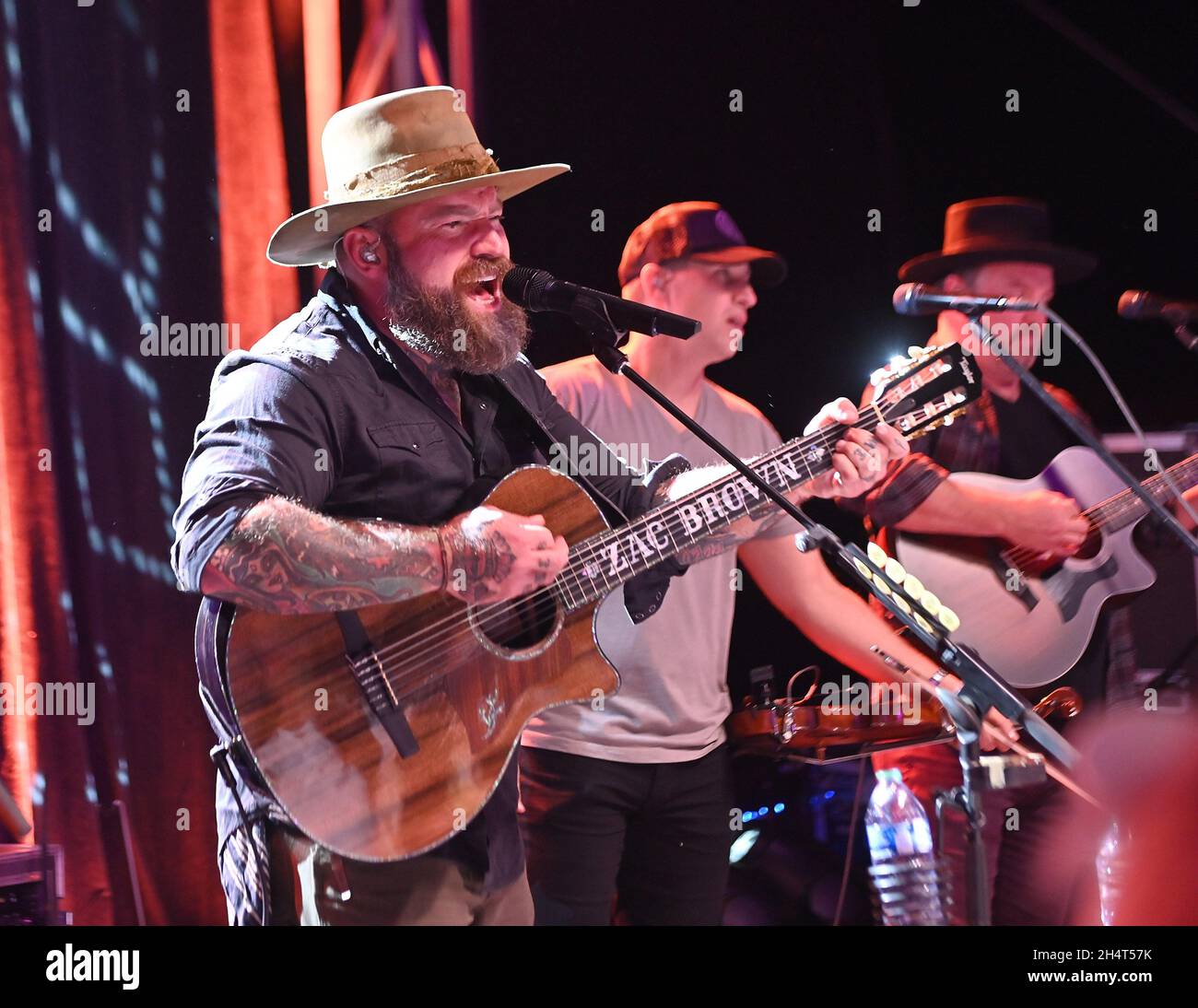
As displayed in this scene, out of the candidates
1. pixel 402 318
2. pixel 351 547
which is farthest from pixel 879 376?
pixel 351 547

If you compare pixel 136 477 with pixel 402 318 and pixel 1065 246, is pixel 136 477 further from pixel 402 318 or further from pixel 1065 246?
pixel 1065 246

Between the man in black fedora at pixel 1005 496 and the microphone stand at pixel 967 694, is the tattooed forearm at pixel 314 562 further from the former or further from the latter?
the man in black fedora at pixel 1005 496

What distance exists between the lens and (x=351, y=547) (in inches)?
84.4

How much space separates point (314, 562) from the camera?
211 centimetres

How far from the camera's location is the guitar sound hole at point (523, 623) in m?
2.38

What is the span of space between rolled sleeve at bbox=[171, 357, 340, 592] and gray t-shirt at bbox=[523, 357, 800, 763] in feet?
3.01

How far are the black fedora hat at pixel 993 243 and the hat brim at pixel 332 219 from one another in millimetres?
1277

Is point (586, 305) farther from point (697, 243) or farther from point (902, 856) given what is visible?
point (902, 856)

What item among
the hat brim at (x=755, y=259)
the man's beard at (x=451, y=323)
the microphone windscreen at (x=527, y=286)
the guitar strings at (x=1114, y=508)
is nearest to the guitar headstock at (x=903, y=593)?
the microphone windscreen at (x=527, y=286)

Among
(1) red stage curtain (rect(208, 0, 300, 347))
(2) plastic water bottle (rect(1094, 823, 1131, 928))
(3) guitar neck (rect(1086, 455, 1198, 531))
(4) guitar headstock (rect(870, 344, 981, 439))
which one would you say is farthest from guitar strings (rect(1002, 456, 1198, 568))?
(1) red stage curtain (rect(208, 0, 300, 347))

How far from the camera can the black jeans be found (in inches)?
110

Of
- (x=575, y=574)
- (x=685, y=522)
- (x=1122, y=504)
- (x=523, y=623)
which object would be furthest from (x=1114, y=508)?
(x=523, y=623)

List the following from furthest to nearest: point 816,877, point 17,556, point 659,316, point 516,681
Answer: point 816,877, point 17,556, point 516,681, point 659,316
